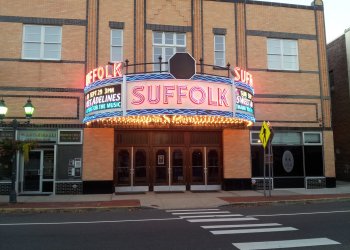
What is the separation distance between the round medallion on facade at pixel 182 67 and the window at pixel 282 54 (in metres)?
7.72

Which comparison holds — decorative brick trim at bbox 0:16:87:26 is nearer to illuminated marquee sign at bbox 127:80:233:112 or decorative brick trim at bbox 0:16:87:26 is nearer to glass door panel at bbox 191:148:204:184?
illuminated marquee sign at bbox 127:80:233:112

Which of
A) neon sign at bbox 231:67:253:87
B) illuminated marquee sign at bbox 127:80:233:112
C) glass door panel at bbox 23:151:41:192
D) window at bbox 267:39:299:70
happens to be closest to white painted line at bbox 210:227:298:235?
illuminated marquee sign at bbox 127:80:233:112

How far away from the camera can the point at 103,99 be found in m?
15.2

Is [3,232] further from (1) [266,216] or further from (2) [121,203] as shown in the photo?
(1) [266,216]

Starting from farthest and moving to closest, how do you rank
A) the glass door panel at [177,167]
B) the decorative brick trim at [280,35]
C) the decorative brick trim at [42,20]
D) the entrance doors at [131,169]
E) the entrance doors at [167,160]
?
the decorative brick trim at [280,35] → the glass door panel at [177,167] → the entrance doors at [167,160] → the entrance doors at [131,169] → the decorative brick trim at [42,20]

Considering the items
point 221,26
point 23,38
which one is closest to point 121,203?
point 23,38

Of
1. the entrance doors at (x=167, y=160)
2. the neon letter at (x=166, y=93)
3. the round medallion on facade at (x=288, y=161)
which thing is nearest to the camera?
the neon letter at (x=166, y=93)

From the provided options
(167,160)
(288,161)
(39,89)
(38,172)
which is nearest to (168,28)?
(167,160)

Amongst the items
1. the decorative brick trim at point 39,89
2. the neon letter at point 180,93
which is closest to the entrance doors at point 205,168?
the neon letter at point 180,93

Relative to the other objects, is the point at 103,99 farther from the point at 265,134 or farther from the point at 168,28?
the point at 265,134

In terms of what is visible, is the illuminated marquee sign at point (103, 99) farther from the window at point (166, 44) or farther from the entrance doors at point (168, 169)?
the window at point (166, 44)

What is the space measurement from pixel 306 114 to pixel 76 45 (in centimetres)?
1358

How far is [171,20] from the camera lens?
1934cm

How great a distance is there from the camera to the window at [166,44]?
752 inches
